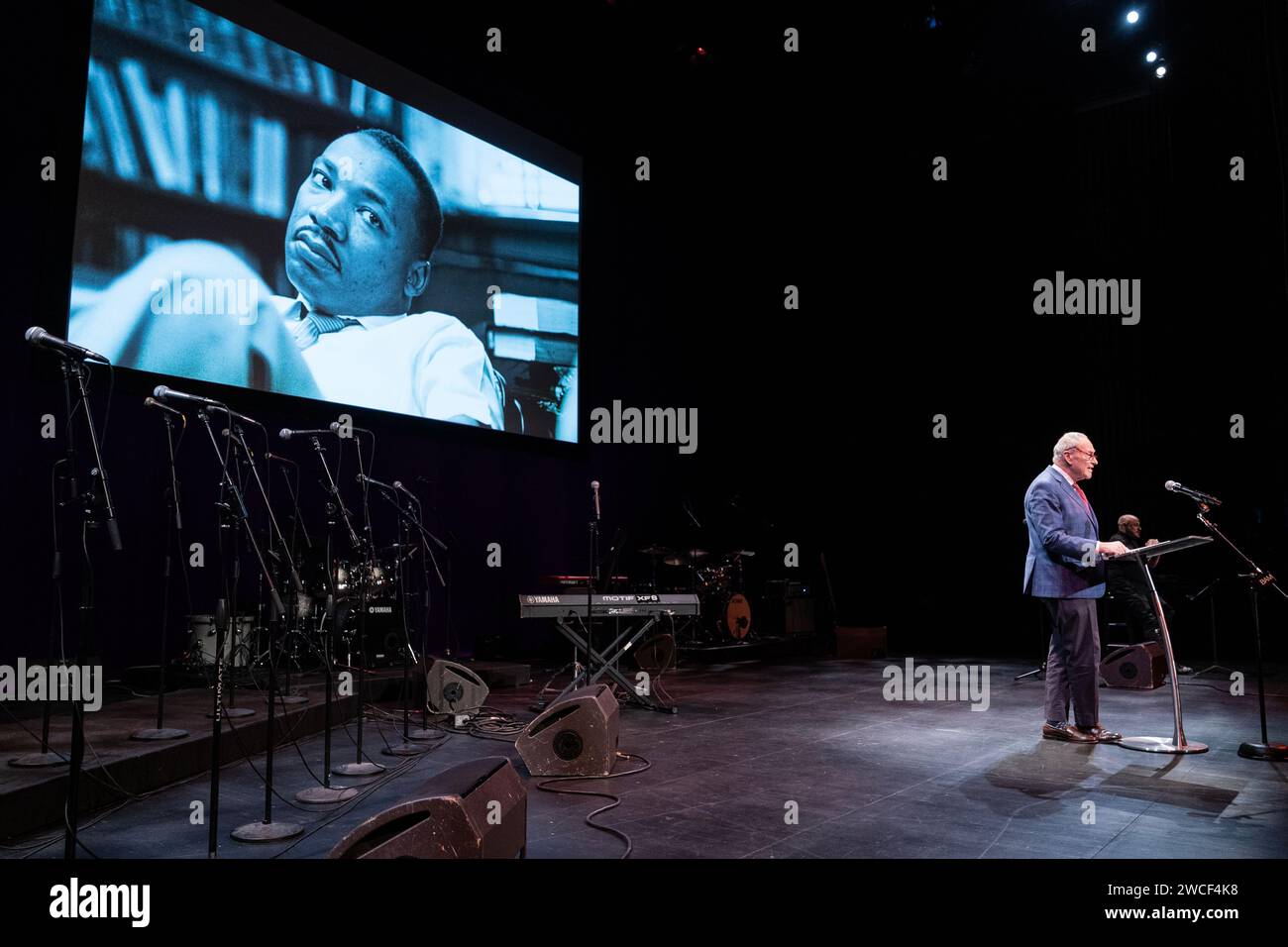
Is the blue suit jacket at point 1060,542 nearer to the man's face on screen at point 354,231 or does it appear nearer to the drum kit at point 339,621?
the drum kit at point 339,621

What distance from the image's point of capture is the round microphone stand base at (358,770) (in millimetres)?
3758

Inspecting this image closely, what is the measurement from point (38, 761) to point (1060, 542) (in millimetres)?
4332

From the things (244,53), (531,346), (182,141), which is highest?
(244,53)

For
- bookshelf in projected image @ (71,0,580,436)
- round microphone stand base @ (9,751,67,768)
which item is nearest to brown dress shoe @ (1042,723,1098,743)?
round microphone stand base @ (9,751,67,768)

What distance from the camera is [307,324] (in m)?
6.31

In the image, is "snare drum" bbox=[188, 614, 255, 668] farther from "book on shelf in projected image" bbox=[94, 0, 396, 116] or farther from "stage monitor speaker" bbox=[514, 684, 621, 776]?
"book on shelf in projected image" bbox=[94, 0, 396, 116]

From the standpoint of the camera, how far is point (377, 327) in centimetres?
675

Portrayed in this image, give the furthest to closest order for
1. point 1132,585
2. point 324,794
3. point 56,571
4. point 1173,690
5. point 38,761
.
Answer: point 1132,585 < point 1173,690 < point 324,794 < point 38,761 < point 56,571

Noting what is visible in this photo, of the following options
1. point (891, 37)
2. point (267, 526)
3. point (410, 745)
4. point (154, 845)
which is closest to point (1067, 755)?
point (410, 745)

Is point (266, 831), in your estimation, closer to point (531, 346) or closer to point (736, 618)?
point (531, 346)

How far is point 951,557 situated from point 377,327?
742 centimetres

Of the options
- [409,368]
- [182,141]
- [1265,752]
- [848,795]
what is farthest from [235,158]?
[1265,752]

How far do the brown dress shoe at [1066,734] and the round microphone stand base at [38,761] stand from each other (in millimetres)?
4393
